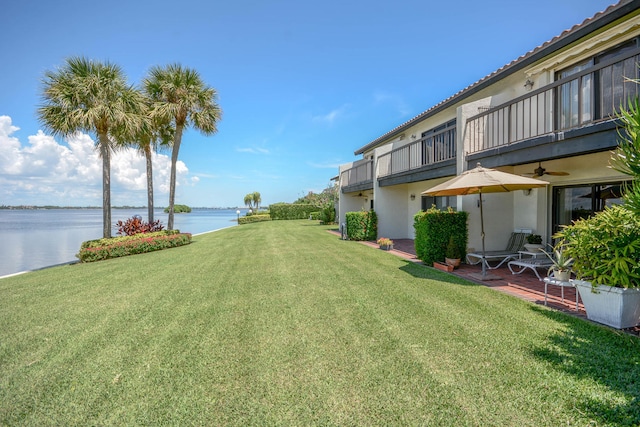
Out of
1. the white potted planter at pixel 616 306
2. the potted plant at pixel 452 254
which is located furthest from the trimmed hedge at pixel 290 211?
the white potted planter at pixel 616 306

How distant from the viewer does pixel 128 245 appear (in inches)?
494

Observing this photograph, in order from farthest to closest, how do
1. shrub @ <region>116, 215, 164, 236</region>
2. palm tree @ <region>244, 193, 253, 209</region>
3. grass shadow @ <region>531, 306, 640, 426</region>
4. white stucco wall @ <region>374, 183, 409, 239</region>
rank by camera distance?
palm tree @ <region>244, 193, 253, 209</region>
white stucco wall @ <region>374, 183, 409, 239</region>
shrub @ <region>116, 215, 164, 236</region>
grass shadow @ <region>531, 306, 640, 426</region>

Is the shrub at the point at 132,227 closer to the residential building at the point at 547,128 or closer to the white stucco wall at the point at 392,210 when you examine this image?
the white stucco wall at the point at 392,210

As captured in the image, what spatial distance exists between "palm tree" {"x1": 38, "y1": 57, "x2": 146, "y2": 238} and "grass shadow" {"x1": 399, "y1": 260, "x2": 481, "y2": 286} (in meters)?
13.6

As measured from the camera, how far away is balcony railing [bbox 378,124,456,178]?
10016mm

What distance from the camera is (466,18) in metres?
11.0

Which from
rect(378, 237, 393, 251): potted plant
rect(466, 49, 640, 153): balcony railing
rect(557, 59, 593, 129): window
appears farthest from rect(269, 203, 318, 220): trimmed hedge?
rect(557, 59, 593, 129): window

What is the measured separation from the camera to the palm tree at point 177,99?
1581cm

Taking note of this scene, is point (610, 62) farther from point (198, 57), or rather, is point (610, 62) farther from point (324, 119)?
point (324, 119)

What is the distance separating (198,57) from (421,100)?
14.5 meters

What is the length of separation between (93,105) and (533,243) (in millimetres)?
18186

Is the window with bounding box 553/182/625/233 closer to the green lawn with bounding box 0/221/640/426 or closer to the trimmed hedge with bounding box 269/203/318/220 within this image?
the green lawn with bounding box 0/221/640/426

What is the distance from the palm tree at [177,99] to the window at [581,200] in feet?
55.7

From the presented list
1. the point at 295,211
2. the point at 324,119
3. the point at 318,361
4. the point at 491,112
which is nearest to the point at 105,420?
the point at 318,361
